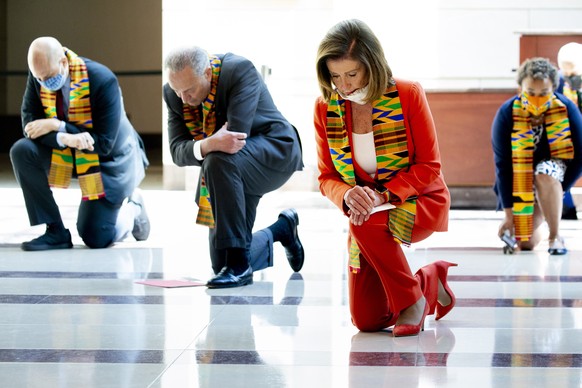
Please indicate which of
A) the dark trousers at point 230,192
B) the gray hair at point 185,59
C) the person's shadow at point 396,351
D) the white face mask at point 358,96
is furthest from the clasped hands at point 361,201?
the gray hair at point 185,59

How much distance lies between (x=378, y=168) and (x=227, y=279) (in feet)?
4.17

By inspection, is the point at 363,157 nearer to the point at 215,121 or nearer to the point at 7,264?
the point at 215,121

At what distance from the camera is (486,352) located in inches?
147

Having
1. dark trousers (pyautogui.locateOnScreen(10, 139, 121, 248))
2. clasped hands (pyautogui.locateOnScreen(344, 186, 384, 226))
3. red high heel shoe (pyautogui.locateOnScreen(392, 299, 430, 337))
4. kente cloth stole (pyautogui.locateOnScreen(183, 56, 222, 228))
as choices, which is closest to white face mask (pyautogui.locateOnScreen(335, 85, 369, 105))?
clasped hands (pyautogui.locateOnScreen(344, 186, 384, 226))

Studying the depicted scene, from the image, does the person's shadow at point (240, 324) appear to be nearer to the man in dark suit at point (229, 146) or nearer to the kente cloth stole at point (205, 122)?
the man in dark suit at point (229, 146)

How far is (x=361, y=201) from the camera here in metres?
3.88

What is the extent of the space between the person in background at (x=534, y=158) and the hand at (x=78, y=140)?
2334mm

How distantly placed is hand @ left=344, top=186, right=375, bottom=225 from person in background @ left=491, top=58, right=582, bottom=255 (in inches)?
104

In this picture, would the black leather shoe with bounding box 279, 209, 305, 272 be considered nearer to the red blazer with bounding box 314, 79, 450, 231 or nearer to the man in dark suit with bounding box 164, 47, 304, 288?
the man in dark suit with bounding box 164, 47, 304, 288

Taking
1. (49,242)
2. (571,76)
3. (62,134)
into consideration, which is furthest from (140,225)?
(571,76)

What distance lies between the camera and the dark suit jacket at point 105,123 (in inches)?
250

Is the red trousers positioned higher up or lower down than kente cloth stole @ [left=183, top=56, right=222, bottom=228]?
lower down

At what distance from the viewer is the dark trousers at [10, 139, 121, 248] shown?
20.9 ft

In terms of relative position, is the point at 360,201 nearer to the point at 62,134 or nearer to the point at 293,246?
the point at 293,246
